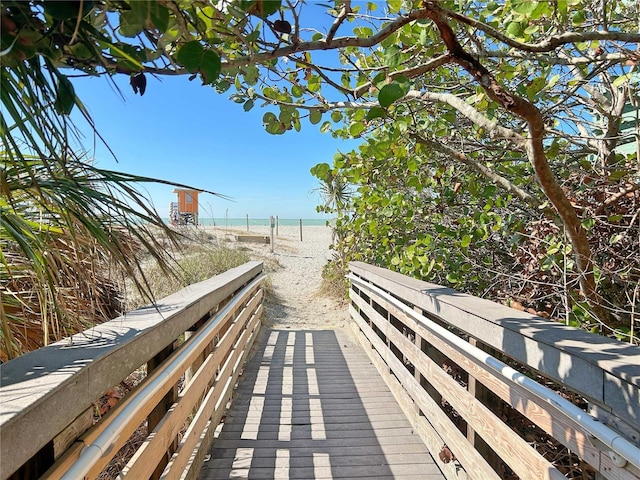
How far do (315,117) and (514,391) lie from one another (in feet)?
4.69

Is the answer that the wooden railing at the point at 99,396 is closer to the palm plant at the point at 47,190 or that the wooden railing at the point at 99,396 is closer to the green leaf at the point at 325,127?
the palm plant at the point at 47,190

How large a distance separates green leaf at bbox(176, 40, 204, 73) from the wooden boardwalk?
2012 millimetres

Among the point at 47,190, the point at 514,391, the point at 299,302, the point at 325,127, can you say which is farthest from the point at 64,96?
the point at 299,302

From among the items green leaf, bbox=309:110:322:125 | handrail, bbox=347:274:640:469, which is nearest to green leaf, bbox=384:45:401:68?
green leaf, bbox=309:110:322:125

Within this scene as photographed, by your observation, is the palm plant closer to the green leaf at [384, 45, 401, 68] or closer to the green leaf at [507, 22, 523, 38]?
the green leaf at [384, 45, 401, 68]

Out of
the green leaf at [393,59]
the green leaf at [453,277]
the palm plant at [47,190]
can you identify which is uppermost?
the green leaf at [393,59]

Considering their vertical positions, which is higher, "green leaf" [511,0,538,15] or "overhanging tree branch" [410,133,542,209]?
"green leaf" [511,0,538,15]

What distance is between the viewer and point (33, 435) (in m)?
0.72

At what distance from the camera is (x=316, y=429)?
2.60 m

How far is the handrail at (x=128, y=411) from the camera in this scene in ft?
2.81

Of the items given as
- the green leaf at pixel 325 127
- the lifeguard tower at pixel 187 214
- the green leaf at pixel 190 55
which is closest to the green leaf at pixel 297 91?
the green leaf at pixel 325 127

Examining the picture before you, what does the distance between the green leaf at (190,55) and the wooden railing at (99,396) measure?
722 millimetres

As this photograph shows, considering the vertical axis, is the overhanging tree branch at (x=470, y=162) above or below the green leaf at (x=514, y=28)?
below

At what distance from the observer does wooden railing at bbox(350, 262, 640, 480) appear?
919 mm
